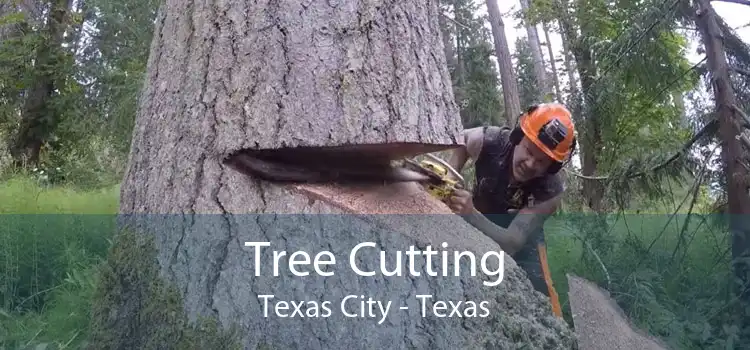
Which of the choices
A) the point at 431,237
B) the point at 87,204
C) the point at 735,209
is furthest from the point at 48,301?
the point at 735,209

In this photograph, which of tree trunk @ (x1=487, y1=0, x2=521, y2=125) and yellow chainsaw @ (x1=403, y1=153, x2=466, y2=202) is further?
tree trunk @ (x1=487, y1=0, x2=521, y2=125)

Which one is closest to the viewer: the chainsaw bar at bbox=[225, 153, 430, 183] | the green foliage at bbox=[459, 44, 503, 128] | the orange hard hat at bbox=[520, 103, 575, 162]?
the chainsaw bar at bbox=[225, 153, 430, 183]

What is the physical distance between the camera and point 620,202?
390 centimetres

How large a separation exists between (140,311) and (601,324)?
2412 millimetres

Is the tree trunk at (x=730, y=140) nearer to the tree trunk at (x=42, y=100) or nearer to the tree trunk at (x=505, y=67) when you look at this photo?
the tree trunk at (x=505, y=67)

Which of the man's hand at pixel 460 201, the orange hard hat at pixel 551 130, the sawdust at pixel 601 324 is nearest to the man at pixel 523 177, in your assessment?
the orange hard hat at pixel 551 130

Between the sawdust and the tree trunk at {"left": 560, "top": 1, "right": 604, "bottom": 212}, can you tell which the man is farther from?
the tree trunk at {"left": 560, "top": 1, "right": 604, "bottom": 212}

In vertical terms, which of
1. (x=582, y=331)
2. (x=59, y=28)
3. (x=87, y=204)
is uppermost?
(x=59, y=28)

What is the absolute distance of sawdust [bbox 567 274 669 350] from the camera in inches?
123

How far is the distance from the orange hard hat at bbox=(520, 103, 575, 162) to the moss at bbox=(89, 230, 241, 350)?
1.42m

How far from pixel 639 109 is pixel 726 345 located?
2485 mm

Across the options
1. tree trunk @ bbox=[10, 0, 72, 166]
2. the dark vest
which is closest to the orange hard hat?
the dark vest

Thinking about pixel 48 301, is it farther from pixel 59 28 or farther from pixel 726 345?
pixel 59 28

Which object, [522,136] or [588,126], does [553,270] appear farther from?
[522,136]
